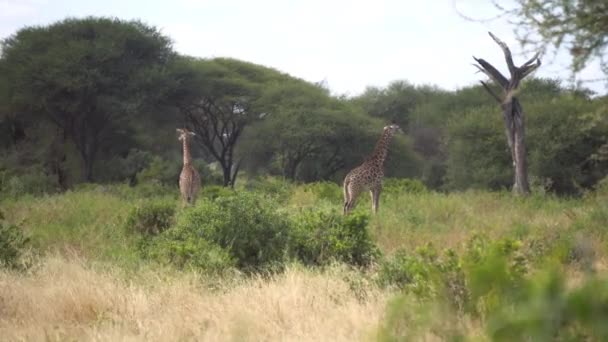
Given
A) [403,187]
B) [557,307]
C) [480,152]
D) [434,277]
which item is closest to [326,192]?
[403,187]

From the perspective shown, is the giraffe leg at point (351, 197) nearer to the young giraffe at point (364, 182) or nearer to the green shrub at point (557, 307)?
the young giraffe at point (364, 182)

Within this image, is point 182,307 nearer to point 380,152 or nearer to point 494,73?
point 380,152

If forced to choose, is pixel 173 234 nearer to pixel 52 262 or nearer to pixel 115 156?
pixel 52 262

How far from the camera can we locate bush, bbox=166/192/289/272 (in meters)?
7.84

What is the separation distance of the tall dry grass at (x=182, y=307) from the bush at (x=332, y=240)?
1.24 m

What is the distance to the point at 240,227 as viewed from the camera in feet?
26.3

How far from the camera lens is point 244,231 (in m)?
7.96

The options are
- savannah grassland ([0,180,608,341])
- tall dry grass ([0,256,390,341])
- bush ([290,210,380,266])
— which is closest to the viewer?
savannah grassland ([0,180,608,341])

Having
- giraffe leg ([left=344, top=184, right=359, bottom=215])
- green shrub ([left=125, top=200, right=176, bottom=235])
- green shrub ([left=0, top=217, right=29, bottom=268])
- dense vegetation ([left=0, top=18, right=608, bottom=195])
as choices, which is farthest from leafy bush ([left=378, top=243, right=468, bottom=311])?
dense vegetation ([left=0, top=18, right=608, bottom=195])

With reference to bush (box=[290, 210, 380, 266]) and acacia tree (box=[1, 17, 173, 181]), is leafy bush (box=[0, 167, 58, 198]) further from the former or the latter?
bush (box=[290, 210, 380, 266])

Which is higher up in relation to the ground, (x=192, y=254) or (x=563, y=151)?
(x=563, y=151)

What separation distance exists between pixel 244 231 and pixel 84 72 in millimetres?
17956

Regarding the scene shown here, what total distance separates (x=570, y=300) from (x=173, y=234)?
24.2 feet

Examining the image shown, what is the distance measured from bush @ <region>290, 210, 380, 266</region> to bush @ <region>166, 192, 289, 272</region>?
19 centimetres
